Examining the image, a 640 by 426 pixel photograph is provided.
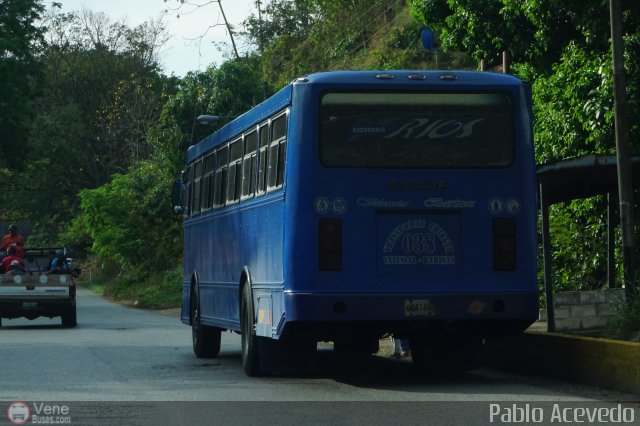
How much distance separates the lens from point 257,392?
13969mm

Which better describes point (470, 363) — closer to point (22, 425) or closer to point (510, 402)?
point (510, 402)

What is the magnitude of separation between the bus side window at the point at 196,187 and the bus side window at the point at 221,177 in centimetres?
179

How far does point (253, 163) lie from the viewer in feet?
54.2

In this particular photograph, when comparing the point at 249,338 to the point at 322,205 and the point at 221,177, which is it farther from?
the point at 221,177

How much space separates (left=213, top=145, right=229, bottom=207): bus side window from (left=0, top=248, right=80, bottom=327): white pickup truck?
11.3m

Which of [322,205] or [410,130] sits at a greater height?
[410,130]

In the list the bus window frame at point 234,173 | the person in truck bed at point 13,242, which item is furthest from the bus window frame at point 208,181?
the person in truck bed at point 13,242

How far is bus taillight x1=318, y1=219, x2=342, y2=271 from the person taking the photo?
13.9 m

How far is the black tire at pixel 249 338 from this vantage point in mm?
15766

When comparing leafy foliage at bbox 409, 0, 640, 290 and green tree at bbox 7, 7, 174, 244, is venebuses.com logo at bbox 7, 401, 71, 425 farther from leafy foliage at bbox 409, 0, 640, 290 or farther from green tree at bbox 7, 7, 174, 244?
green tree at bbox 7, 7, 174, 244

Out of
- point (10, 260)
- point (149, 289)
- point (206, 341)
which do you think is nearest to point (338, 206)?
point (206, 341)

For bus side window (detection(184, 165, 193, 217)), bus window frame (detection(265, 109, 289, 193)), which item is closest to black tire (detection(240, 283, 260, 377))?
bus window frame (detection(265, 109, 289, 193))

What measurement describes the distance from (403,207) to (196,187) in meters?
8.51

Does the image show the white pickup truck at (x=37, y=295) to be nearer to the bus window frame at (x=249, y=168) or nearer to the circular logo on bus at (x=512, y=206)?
the bus window frame at (x=249, y=168)
